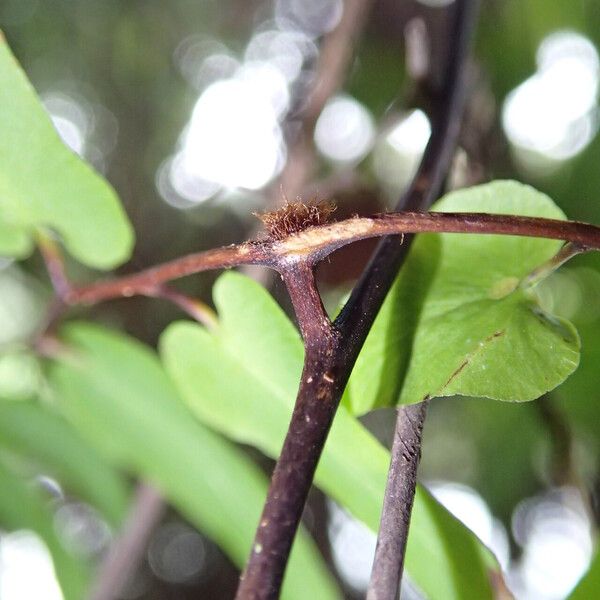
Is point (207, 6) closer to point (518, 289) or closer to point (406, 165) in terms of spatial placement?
point (406, 165)

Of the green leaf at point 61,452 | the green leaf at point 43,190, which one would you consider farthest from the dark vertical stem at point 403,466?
the green leaf at point 61,452

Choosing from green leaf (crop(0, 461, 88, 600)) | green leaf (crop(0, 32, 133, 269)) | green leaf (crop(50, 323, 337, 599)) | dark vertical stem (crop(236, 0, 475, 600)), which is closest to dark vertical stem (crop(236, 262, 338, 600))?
dark vertical stem (crop(236, 0, 475, 600))

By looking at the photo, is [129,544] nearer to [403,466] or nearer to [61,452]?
[61,452]

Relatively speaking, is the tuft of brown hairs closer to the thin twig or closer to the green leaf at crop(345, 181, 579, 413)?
the green leaf at crop(345, 181, 579, 413)

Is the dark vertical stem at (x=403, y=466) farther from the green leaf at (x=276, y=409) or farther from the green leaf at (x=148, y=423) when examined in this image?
the green leaf at (x=148, y=423)

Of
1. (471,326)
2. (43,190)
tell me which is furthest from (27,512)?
(471,326)

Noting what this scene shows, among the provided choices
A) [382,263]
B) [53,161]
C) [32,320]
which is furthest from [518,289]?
[32,320]
